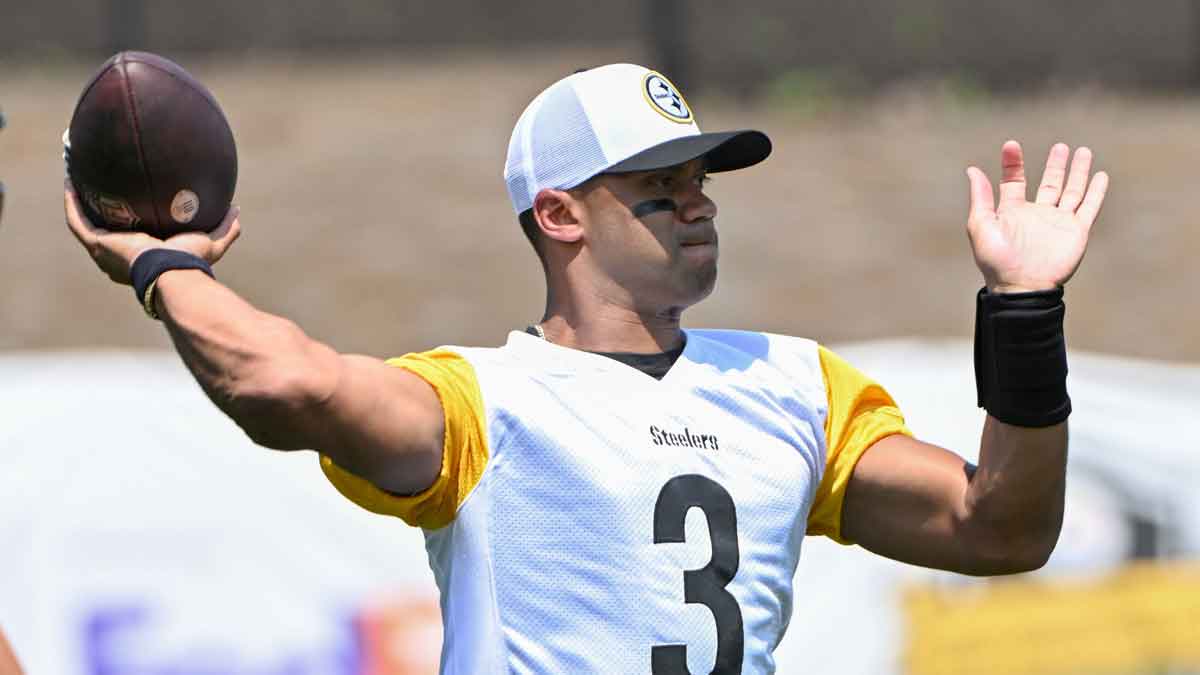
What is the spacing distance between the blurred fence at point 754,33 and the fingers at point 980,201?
36.6ft

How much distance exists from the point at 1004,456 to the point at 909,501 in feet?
0.82

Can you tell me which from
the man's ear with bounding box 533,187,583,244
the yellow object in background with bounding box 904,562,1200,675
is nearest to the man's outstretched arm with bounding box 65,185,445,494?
the man's ear with bounding box 533,187,583,244

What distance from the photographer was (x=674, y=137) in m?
3.52

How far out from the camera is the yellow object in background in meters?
7.02

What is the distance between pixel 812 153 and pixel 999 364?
1057cm

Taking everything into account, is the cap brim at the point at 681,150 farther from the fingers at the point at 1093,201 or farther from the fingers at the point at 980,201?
the fingers at the point at 1093,201

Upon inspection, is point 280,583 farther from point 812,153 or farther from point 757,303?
point 812,153

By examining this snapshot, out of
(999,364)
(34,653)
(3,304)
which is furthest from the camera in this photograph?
(3,304)

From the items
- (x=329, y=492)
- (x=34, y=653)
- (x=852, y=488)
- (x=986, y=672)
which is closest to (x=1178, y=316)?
(x=986, y=672)

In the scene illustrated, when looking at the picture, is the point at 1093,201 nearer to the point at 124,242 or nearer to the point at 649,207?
the point at 649,207

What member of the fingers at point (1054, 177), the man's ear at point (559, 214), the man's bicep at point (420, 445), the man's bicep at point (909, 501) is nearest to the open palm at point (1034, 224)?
the fingers at point (1054, 177)

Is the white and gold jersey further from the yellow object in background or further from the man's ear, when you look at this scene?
the yellow object in background

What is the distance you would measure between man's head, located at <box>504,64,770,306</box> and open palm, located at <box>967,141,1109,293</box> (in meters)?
0.47

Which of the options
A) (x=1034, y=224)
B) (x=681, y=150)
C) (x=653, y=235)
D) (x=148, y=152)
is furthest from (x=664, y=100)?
(x=148, y=152)
